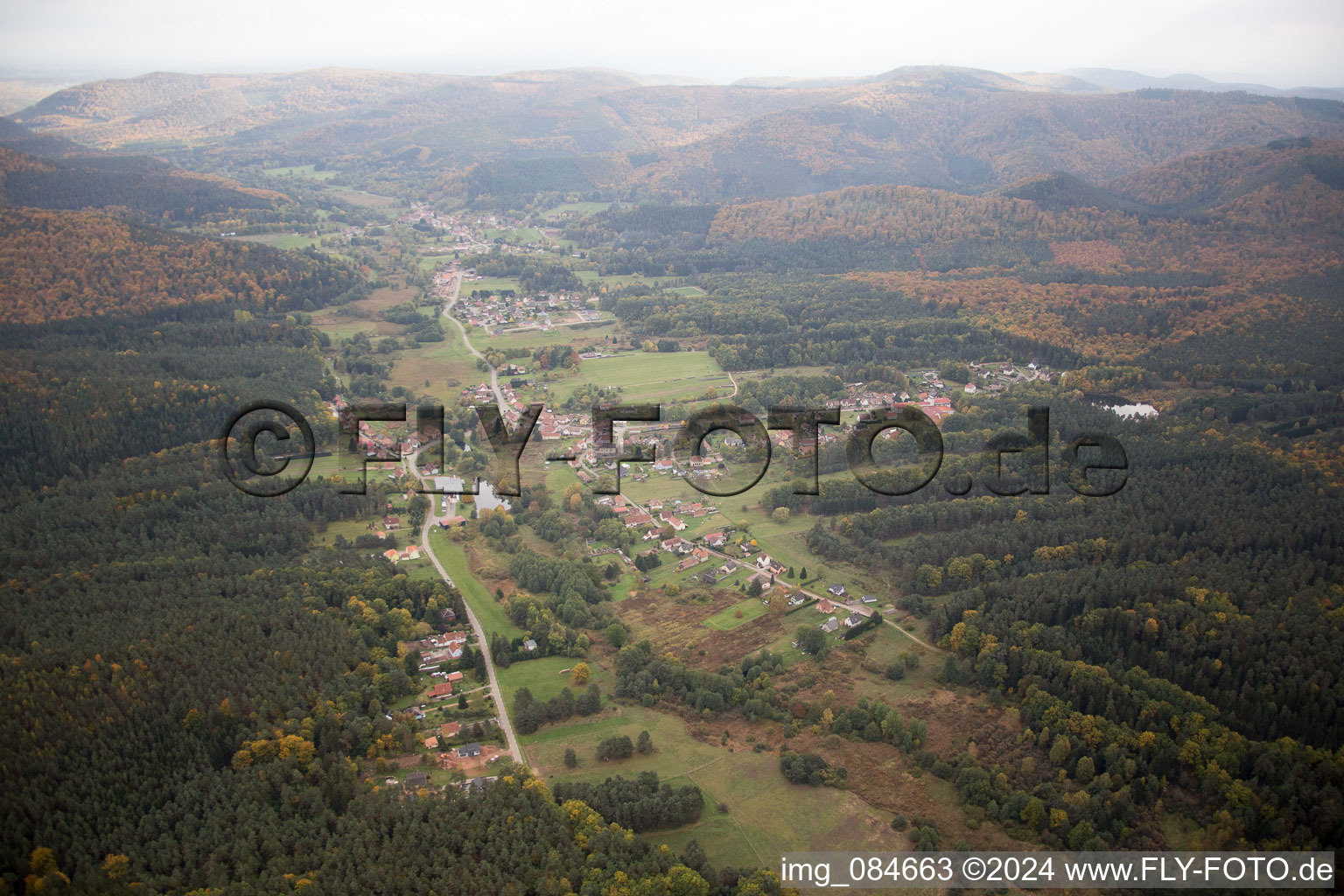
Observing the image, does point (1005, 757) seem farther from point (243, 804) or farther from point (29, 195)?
point (29, 195)

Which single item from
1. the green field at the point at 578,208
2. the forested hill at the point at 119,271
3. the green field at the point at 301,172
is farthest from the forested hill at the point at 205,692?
the green field at the point at 301,172

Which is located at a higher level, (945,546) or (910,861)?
(945,546)

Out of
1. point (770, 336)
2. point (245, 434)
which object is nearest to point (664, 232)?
point (770, 336)

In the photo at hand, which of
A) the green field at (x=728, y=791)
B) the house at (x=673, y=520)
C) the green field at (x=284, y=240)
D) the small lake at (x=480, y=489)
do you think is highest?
the green field at (x=284, y=240)

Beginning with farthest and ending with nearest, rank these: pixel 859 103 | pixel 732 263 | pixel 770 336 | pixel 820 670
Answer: pixel 859 103
pixel 732 263
pixel 770 336
pixel 820 670

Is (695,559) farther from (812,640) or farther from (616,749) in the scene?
(616,749)

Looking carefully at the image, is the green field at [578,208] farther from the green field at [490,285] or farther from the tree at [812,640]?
the tree at [812,640]

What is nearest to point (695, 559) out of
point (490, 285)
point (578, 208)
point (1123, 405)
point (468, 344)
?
point (1123, 405)
